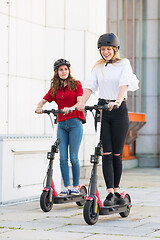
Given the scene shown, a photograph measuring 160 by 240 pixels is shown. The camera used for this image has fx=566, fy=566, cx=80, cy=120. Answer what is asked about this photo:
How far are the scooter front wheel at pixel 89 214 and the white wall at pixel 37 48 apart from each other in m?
4.28

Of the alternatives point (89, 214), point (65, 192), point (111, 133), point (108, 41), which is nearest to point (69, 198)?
point (65, 192)

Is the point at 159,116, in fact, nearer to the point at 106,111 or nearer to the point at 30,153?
the point at 30,153

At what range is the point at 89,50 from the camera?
12.5 metres

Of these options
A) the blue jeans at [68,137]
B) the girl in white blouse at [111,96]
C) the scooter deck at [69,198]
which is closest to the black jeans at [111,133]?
the girl in white blouse at [111,96]

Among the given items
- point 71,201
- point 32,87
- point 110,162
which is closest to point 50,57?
point 32,87

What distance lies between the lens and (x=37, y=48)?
37.5 feet

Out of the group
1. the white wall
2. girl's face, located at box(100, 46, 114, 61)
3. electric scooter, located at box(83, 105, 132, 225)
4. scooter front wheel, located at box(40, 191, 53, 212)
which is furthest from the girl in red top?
the white wall

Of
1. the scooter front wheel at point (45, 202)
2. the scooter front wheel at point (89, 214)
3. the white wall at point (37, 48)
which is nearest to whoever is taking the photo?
the scooter front wheel at point (89, 214)

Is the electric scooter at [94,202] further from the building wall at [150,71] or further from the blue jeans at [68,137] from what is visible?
the building wall at [150,71]

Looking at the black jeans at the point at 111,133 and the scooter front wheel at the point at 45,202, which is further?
the scooter front wheel at the point at 45,202

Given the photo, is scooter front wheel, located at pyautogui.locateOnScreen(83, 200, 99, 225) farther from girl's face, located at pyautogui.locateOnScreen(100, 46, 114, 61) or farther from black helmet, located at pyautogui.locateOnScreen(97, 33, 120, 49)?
black helmet, located at pyautogui.locateOnScreen(97, 33, 120, 49)

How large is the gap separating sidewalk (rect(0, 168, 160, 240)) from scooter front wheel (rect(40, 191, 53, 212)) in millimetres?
67

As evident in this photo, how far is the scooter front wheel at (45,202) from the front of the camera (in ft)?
22.2

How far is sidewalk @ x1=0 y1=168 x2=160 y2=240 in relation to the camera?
17.1 ft
